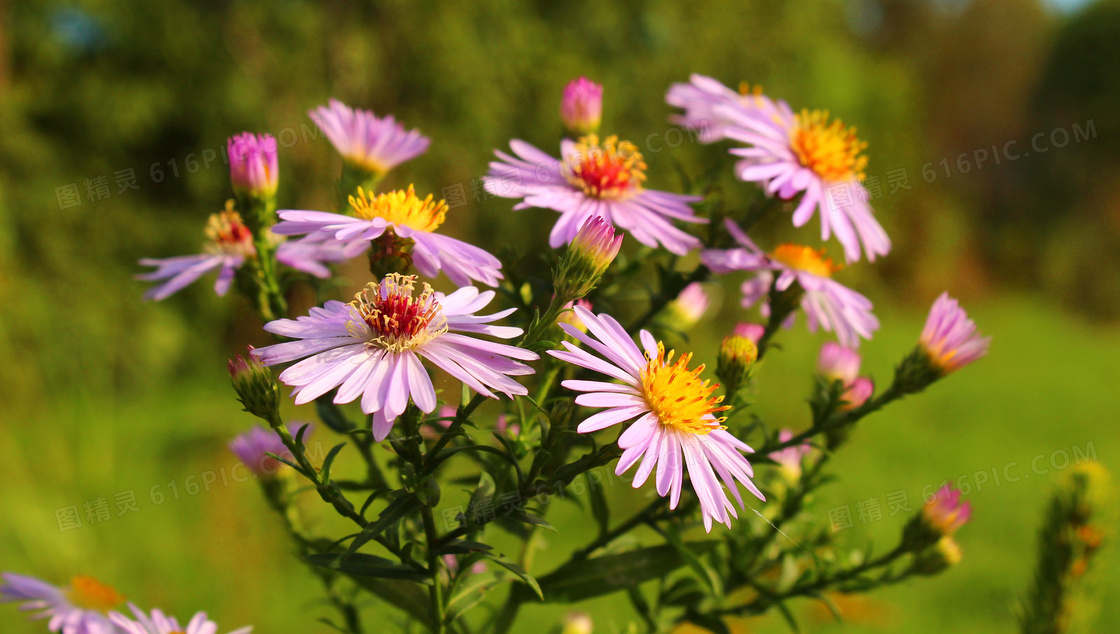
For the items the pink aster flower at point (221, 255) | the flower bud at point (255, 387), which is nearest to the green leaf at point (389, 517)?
the flower bud at point (255, 387)

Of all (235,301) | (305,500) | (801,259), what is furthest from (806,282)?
(235,301)

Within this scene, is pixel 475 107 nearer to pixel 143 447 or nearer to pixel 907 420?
pixel 143 447

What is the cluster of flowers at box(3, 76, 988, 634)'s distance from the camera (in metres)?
0.64

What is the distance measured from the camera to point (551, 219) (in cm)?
506

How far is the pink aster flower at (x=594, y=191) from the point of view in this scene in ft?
2.74

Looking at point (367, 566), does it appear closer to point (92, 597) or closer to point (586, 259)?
point (586, 259)

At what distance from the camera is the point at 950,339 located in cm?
93

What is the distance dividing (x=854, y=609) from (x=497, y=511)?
284 cm

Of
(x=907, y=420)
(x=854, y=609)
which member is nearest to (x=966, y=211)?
(x=907, y=420)

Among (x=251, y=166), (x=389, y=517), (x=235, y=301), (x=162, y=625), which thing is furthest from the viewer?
(x=235, y=301)

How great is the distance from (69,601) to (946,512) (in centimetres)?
106

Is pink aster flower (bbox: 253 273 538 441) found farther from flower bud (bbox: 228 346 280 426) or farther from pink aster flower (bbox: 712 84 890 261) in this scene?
pink aster flower (bbox: 712 84 890 261)

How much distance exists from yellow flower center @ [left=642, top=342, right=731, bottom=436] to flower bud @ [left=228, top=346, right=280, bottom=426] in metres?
0.33

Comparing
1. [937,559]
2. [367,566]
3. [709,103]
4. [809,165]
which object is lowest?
[937,559]
